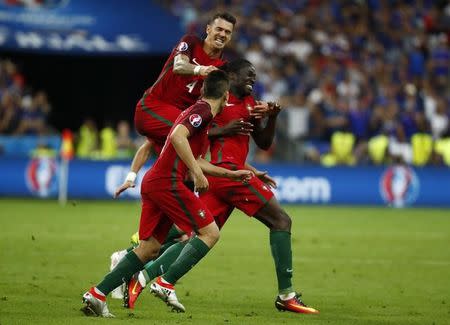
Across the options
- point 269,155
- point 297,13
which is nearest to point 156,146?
point 269,155

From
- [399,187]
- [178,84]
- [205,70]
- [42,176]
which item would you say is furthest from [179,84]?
[399,187]

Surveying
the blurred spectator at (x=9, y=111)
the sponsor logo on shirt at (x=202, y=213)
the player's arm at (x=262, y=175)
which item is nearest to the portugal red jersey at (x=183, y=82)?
the player's arm at (x=262, y=175)

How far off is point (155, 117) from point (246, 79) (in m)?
1.11

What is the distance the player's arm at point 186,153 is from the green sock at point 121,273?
2.87ft

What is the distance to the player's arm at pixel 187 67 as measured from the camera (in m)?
9.67

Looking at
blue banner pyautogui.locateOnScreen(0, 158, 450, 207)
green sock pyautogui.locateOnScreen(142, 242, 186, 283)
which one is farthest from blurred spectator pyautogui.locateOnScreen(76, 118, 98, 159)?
green sock pyautogui.locateOnScreen(142, 242, 186, 283)

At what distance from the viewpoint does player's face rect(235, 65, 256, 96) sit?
385 inches

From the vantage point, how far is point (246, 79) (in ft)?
32.3

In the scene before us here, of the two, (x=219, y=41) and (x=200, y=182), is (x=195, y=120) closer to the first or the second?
(x=200, y=182)

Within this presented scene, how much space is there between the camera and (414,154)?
26.5 metres

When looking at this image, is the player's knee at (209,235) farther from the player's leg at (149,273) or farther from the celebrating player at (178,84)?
the celebrating player at (178,84)

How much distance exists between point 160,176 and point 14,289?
256 centimetres

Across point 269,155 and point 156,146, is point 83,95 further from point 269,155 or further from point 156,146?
point 156,146

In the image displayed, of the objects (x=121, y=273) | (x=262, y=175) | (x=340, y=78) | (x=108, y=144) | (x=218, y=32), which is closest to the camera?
(x=121, y=273)
